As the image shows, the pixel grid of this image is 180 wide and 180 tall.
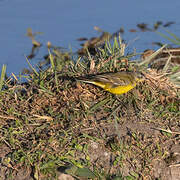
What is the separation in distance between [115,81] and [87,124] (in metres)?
0.75

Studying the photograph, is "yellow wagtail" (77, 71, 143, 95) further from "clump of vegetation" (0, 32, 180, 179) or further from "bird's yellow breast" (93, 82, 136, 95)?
"clump of vegetation" (0, 32, 180, 179)

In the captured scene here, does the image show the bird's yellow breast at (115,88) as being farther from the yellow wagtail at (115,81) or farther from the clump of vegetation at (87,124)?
the clump of vegetation at (87,124)

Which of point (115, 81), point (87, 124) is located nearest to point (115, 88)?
point (115, 81)

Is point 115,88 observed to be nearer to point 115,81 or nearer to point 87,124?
point 115,81

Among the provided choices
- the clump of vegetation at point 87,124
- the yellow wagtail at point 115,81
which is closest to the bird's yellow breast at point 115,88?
the yellow wagtail at point 115,81

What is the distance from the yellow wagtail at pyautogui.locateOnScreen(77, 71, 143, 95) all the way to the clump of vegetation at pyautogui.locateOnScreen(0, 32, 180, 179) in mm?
145

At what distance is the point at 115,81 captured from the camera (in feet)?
19.1

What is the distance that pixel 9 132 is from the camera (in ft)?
17.9

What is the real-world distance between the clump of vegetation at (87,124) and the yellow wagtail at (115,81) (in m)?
0.14

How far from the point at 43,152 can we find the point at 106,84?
1.34 metres

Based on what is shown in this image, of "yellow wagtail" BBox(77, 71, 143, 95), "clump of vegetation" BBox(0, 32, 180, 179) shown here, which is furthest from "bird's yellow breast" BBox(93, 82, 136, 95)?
"clump of vegetation" BBox(0, 32, 180, 179)

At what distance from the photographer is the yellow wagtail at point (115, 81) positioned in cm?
580

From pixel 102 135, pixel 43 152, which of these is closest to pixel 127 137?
pixel 102 135

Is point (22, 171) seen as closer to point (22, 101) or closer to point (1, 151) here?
point (1, 151)
